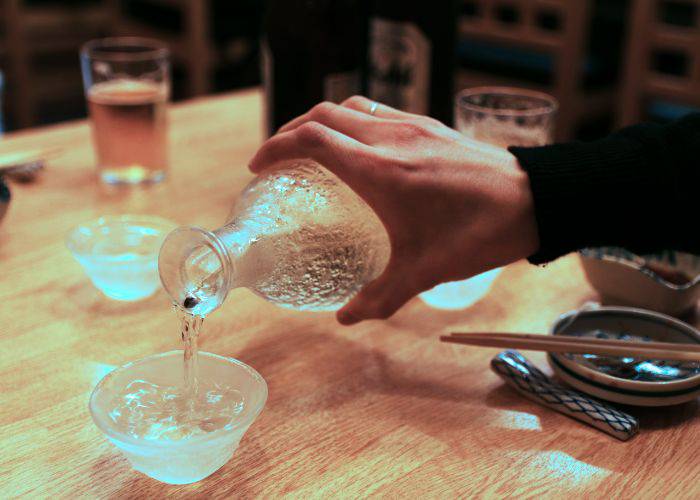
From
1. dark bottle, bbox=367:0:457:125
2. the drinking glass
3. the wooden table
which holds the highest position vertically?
dark bottle, bbox=367:0:457:125

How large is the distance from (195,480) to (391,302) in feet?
0.94

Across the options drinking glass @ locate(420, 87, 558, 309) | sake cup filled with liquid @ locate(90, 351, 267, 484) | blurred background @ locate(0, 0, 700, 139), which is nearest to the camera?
sake cup filled with liquid @ locate(90, 351, 267, 484)

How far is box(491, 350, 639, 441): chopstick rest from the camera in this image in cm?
75

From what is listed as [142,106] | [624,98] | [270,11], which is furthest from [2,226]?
[624,98]

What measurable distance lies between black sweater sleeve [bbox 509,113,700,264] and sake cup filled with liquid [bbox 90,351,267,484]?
0.34 meters

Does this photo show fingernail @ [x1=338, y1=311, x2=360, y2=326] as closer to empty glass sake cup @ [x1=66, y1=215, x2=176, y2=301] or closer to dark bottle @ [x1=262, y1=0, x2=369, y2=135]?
empty glass sake cup @ [x1=66, y1=215, x2=176, y2=301]

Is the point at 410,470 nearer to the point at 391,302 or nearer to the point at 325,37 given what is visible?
the point at 391,302

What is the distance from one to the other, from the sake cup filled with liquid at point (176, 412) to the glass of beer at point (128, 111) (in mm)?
645

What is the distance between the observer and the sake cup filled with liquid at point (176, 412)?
62 cm

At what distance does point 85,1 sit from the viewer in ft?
12.2

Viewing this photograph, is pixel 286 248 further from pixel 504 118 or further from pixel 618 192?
pixel 504 118

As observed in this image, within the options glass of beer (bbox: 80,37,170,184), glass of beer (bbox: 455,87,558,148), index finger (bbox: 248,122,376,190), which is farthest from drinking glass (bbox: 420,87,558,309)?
glass of beer (bbox: 80,37,170,184)

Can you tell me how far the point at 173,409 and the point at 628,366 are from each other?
17.6 inches

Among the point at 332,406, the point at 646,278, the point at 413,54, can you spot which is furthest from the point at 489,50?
the point at 332,406
